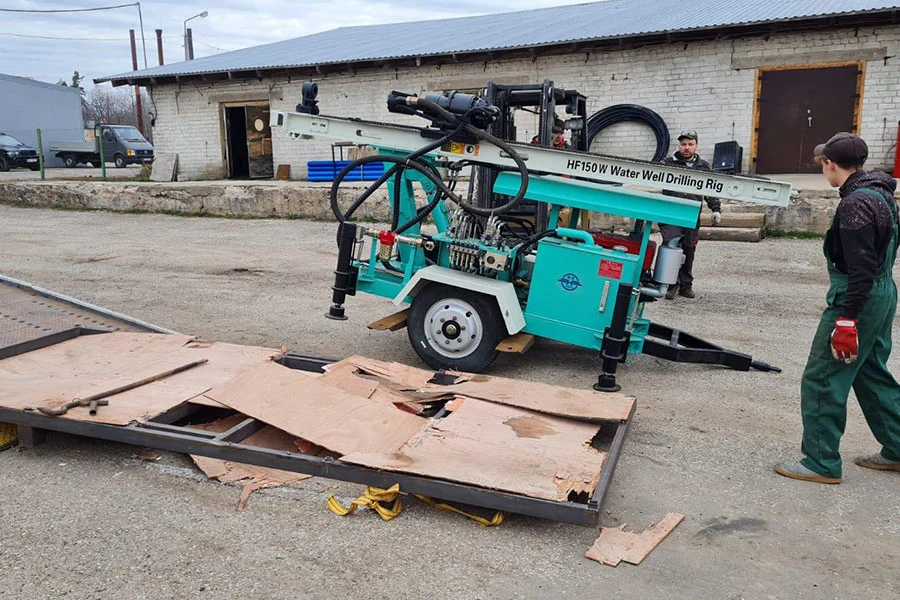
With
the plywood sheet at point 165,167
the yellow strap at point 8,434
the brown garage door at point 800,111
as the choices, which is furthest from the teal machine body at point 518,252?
the plywood sheet at point 165,167

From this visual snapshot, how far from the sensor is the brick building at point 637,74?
14188 mm

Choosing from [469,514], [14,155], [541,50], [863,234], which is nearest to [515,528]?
[469,514]

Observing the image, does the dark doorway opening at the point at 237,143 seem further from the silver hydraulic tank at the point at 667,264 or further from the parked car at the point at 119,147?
the silver hydraulic tank at the point at 667,264

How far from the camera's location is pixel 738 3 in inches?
652

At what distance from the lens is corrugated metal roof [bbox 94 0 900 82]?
14.8m

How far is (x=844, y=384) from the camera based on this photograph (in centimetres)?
403

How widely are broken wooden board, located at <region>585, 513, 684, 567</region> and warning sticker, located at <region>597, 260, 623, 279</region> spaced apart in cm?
225

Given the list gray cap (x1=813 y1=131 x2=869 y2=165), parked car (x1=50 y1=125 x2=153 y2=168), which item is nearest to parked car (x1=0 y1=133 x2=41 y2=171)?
parked car (x1=50 y1=125 x2=153 y2=168)

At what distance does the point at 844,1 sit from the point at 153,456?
49.5 feet

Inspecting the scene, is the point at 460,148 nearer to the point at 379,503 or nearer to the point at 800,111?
the point at 379,503

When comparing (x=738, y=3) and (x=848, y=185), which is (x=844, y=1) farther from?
(x=848, y=185)

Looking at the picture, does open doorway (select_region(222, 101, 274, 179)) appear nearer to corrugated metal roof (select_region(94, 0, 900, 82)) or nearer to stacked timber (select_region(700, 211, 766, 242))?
corrugated metal roof (select_region(94, 0, 900, 82))

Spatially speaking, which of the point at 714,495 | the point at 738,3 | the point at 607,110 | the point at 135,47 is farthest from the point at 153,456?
the point at 135,47

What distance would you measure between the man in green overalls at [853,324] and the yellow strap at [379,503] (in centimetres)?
217
